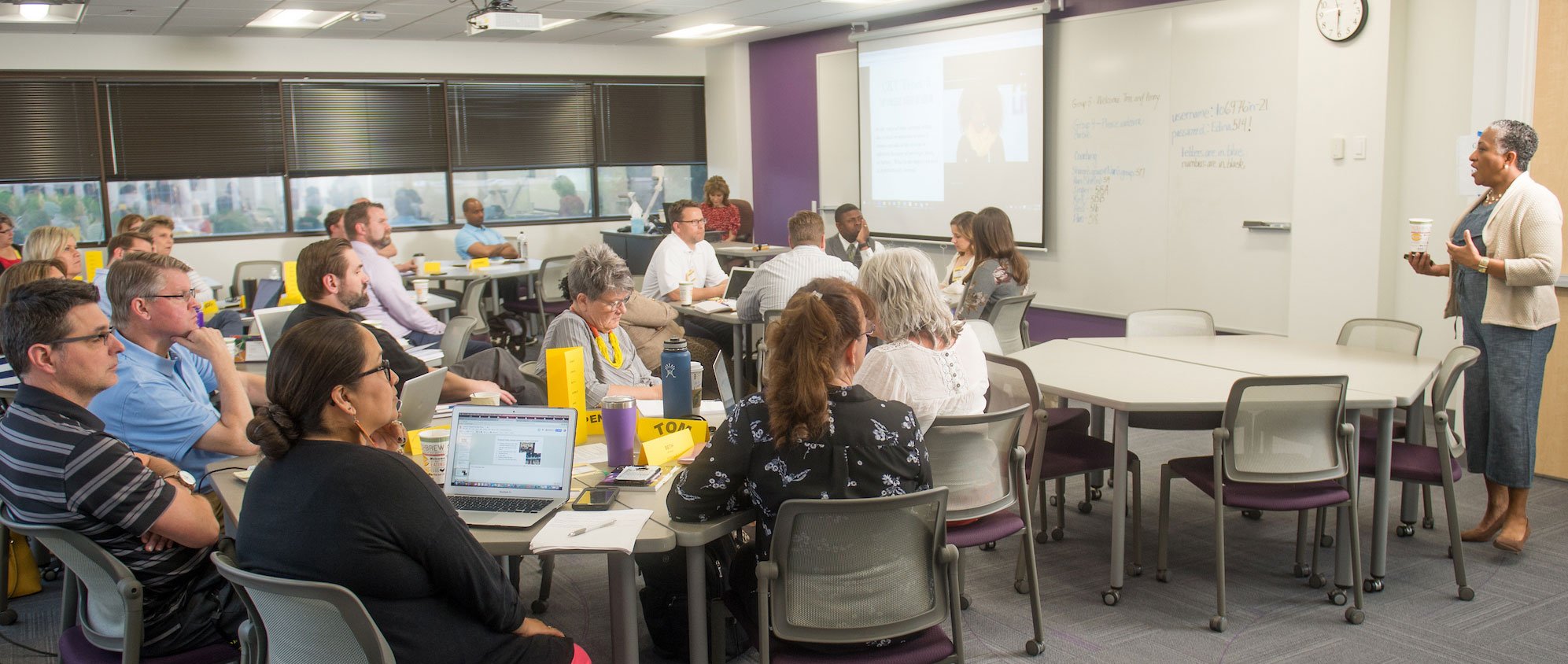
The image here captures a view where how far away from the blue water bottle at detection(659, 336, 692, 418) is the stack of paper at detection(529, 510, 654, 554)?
625mm

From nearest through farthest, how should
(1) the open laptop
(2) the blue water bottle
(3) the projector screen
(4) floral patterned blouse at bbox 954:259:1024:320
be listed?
(1) the open laptop, (2) the blue water bottle, (4) floral patterned blouse at bbox 954:259:1024:320, (3) the projector screen

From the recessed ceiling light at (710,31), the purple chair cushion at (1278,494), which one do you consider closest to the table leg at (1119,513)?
the purple chair cushion at (1278,494)

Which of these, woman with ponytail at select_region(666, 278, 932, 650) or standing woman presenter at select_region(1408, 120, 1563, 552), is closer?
woman with ponytail at select_region(666, 278, 932, 650)

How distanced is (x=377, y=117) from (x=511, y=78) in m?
1.30

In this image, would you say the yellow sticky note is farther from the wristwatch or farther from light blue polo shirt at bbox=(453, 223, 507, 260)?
light blue polo shirt at bbox=(453, 223, 507, 260)

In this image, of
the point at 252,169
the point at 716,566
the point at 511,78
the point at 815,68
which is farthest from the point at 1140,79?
the point at 252,169

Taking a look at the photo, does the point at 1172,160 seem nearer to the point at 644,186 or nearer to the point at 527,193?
the point at 644,186

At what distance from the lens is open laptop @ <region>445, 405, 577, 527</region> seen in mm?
2721

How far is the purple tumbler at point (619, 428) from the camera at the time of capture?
9.67 feet

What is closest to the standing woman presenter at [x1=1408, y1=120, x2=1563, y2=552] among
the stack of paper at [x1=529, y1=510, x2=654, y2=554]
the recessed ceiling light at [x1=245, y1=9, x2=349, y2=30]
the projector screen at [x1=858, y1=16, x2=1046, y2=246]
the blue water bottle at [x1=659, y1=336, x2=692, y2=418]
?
the blue water bottle at [x1=659, y1=336, x2=692, y2=418]

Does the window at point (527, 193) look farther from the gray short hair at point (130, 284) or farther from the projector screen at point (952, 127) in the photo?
the gray short hair at point (130, 284)

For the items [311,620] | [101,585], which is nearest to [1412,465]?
[311,620]

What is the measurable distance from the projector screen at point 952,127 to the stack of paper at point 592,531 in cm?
584

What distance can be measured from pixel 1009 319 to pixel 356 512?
428 cm
